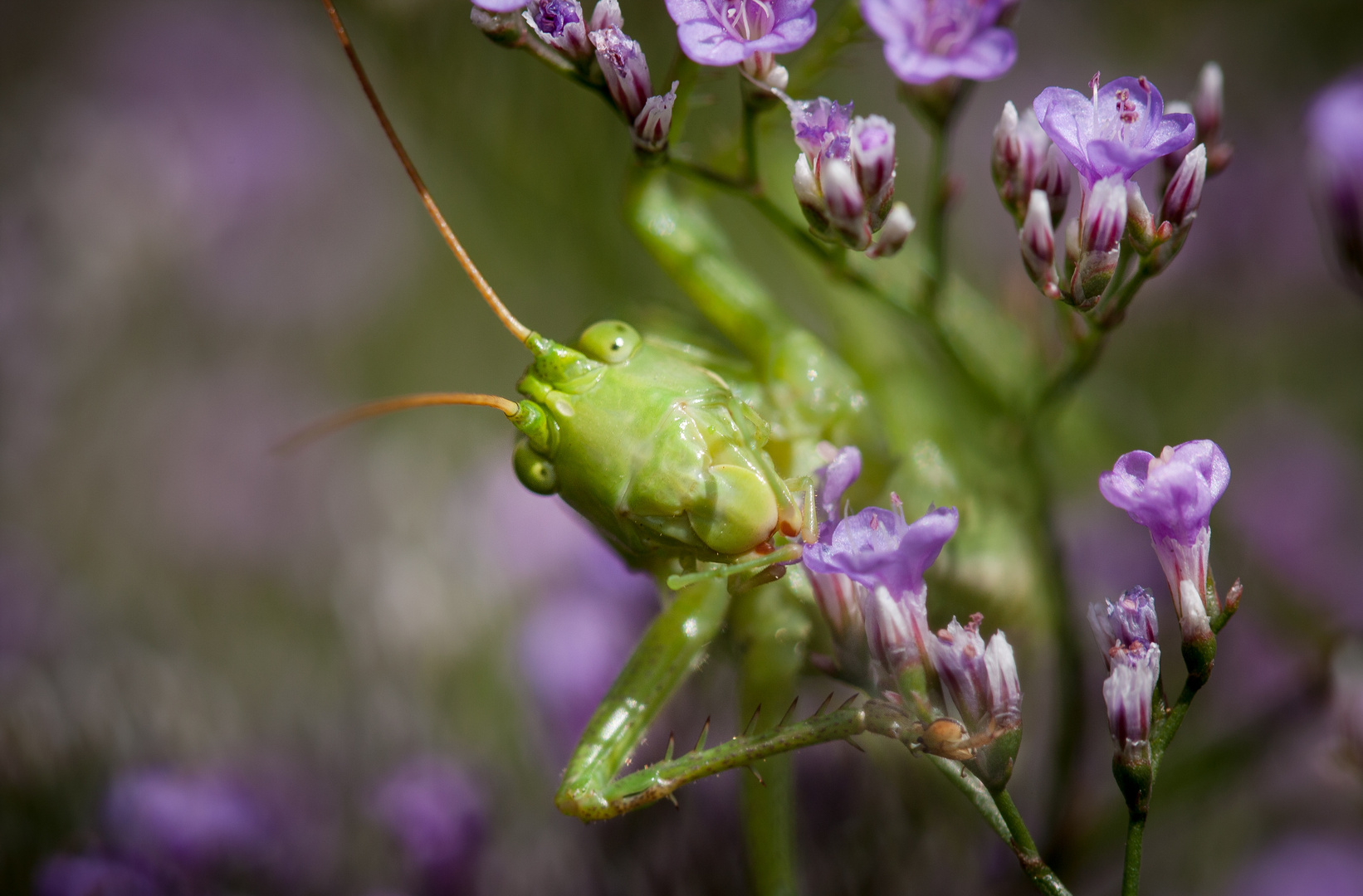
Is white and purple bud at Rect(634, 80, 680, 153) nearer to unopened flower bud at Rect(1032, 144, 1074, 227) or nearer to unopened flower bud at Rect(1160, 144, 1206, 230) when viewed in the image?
unopened flower bud at Rect(1032, 144, 1074, 227)

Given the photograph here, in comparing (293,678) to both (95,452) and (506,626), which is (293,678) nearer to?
(506,626)

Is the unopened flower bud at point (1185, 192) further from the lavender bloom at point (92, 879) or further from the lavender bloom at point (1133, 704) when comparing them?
the lavender bloom at point (92, 879)

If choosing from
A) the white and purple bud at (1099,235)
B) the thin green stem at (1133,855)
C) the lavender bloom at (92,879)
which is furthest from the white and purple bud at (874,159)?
the lavender bloom at (92,879)

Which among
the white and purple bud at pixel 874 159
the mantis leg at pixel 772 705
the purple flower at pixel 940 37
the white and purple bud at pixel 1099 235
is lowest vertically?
the mantis leg at pixel 772 705

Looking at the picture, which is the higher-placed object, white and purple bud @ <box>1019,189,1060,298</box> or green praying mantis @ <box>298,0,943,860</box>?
white and purple bud @ <box>1019,189,1060,298</box>

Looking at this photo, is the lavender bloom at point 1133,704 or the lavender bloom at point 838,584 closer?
the lavender bloom at point 1133,704

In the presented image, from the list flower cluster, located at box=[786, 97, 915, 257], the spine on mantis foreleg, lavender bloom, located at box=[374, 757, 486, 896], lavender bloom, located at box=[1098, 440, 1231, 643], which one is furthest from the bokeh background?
lavender bloom, located at box=[1098, 440, 1231, 643]
